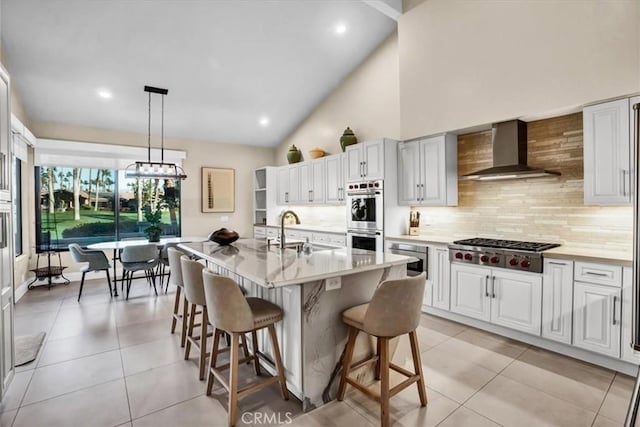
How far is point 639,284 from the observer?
202 centimetres

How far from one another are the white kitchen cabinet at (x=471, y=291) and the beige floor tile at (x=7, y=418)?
12.7 feet

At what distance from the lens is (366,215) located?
4.72 metres

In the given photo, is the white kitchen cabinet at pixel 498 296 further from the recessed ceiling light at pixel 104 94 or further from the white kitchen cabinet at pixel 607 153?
the recessed ceiling light at pixel 104 94

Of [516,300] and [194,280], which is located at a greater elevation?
[194,280]

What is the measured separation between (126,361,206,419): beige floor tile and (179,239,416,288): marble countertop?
930 millimetres

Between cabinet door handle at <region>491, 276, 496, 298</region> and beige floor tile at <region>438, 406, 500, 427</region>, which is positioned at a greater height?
cabinet door handle at <region>491, 276, 496, 298</region>

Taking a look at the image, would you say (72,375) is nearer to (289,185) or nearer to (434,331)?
(434,331)

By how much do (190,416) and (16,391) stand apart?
1.41m

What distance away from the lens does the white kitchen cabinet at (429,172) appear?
4.14 meters

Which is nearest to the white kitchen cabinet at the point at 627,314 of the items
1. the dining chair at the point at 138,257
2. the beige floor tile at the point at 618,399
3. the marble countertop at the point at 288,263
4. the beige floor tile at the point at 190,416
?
the beige floor tile at the point at 618,399

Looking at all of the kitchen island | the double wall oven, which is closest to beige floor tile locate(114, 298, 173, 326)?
the kitchen island

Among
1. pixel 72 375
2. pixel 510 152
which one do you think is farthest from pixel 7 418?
pixel 510 152

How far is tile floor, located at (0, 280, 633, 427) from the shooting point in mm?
2064

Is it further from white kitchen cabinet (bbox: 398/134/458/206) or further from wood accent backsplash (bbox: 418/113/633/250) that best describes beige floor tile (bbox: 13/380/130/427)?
wood accent backsplash (bbox: 418/113/633/250)
